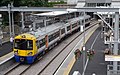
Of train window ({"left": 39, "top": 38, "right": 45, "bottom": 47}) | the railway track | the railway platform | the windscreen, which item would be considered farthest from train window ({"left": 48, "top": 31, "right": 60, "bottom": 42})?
the windscreen

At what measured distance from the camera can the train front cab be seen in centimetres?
2130

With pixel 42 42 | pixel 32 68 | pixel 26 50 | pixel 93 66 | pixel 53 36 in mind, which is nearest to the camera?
pixel 93 66

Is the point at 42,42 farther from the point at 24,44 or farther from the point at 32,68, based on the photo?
the point at 32,68

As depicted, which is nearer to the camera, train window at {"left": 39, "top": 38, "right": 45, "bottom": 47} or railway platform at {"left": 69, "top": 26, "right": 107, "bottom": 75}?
railway platform at {"left": 69, "top": 26, "right": 107, "bottom": 75}

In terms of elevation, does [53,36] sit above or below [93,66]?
above

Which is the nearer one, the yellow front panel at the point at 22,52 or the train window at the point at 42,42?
the yellow front panel at the point at 22,52

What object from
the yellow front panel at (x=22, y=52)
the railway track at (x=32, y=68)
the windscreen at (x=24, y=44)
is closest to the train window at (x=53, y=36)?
the railway track at (x=32, y=68)

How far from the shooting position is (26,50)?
2131cm

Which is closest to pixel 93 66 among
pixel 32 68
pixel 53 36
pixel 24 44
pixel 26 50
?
pixel 32 68

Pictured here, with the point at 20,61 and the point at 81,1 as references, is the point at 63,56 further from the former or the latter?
the point at 81,1

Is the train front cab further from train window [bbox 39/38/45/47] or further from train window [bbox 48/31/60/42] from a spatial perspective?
train window [bbox 48/31/60/42]

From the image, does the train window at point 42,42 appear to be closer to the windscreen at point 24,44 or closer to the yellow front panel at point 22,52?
the windscreen at point 24,44

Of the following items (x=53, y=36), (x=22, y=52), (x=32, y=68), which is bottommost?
(x=32, y=68)

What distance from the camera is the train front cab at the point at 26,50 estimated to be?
21297 millimetres
